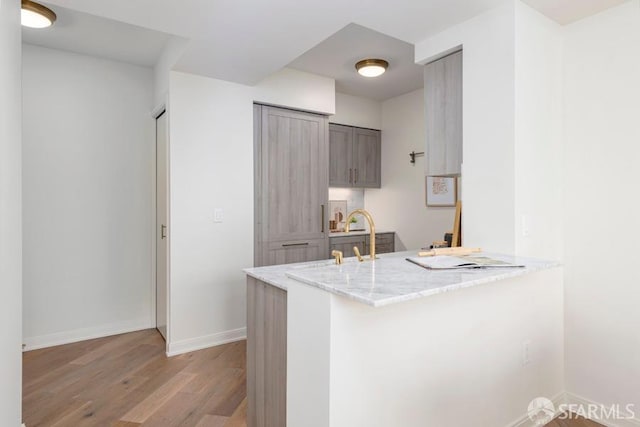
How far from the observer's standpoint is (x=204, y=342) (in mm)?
3283

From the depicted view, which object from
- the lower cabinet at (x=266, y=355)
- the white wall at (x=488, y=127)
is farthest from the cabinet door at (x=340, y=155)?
the lower cabinet at (x=266, y=355)

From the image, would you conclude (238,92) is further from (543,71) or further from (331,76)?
(543,71)

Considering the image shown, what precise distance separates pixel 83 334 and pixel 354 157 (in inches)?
136

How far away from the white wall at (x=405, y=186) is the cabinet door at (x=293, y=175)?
3.82 ft

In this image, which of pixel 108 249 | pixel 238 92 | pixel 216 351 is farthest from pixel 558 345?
pixel 108 249

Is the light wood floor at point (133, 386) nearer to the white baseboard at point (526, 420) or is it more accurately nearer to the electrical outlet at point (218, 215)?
the white baseboard at point (526, 420)

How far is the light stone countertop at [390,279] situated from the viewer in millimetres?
1183

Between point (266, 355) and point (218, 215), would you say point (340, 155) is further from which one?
point (266, 355)

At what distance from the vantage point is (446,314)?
A: 5.46 feet

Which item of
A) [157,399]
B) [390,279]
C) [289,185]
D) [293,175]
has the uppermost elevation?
[293,175]

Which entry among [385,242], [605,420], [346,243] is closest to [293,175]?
[346,243]

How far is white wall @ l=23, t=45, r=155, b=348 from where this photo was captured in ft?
10.7

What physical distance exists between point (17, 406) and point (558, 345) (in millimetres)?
2921

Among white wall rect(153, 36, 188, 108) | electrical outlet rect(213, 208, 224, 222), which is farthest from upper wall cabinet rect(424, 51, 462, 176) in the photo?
electrical outlet rect(213, 208, 224, 222)
